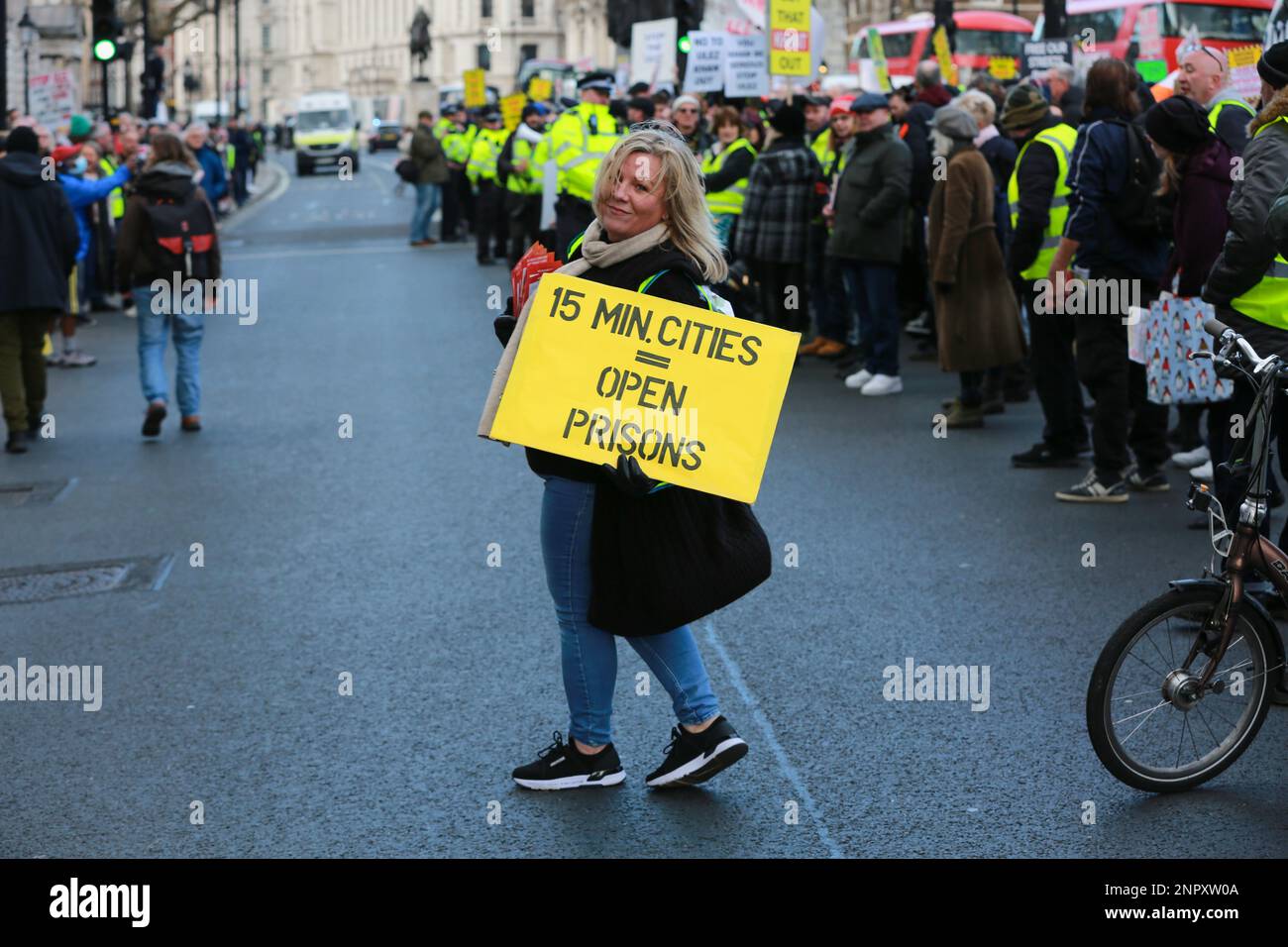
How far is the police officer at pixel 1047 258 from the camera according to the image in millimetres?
10109

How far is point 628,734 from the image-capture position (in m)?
5.96

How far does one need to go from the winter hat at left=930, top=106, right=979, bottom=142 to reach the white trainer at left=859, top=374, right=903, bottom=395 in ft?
7.89

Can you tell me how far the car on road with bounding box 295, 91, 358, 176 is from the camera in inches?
2717

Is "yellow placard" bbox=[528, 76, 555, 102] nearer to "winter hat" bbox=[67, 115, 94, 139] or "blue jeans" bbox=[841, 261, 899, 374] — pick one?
"winter hat" bbox=[67, 115, 94, 139]

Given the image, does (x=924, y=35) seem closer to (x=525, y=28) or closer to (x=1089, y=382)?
(x=1089, y=382)

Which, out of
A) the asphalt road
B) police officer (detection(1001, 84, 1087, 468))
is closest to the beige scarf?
the asphalt road

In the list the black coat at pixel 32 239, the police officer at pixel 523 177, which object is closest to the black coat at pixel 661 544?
the black coat at pixel 32 239

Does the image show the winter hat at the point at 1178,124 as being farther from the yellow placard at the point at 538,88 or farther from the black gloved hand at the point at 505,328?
the yellow placard at the point at 538,88

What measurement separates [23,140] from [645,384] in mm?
8231
